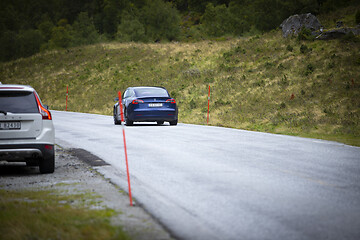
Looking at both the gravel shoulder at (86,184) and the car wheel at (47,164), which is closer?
the gravel shoulder at (86,184)

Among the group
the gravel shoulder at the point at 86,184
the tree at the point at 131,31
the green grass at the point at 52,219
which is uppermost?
the tree at the point at 131,31

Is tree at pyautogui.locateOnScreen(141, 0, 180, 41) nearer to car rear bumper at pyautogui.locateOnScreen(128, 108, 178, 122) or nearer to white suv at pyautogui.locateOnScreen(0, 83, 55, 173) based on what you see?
car rear bumper at pyautogui.locateOnScreen(128, 108, 178, 122)

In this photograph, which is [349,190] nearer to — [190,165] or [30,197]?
[190,165]

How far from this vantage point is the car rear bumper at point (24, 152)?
8812mm

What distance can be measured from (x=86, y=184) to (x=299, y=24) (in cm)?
3710

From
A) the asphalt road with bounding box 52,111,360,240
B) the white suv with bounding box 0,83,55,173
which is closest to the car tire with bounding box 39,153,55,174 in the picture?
the white suv with bounding box 0,83,55,173

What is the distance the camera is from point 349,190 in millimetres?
7555

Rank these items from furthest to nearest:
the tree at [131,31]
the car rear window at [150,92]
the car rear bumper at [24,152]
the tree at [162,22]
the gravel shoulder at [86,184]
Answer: the tree at [162,22]
the tree at [131,31]
the car rear window at [150,92]
the car rear bumper at [24,152]
the gravel shoulder at [86,184]

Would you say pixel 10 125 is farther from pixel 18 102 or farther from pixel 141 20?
pixel 141 20

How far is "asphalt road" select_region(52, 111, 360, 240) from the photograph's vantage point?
216 inches

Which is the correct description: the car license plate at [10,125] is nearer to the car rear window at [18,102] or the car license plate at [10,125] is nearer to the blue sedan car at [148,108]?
the car rear window at [18,102]

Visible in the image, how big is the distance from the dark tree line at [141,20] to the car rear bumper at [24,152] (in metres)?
42.3

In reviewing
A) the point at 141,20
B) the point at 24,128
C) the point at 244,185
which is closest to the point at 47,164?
the point at 24,128

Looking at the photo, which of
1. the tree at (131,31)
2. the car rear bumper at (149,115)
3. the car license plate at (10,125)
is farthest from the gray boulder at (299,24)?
the tree at (131,31)
